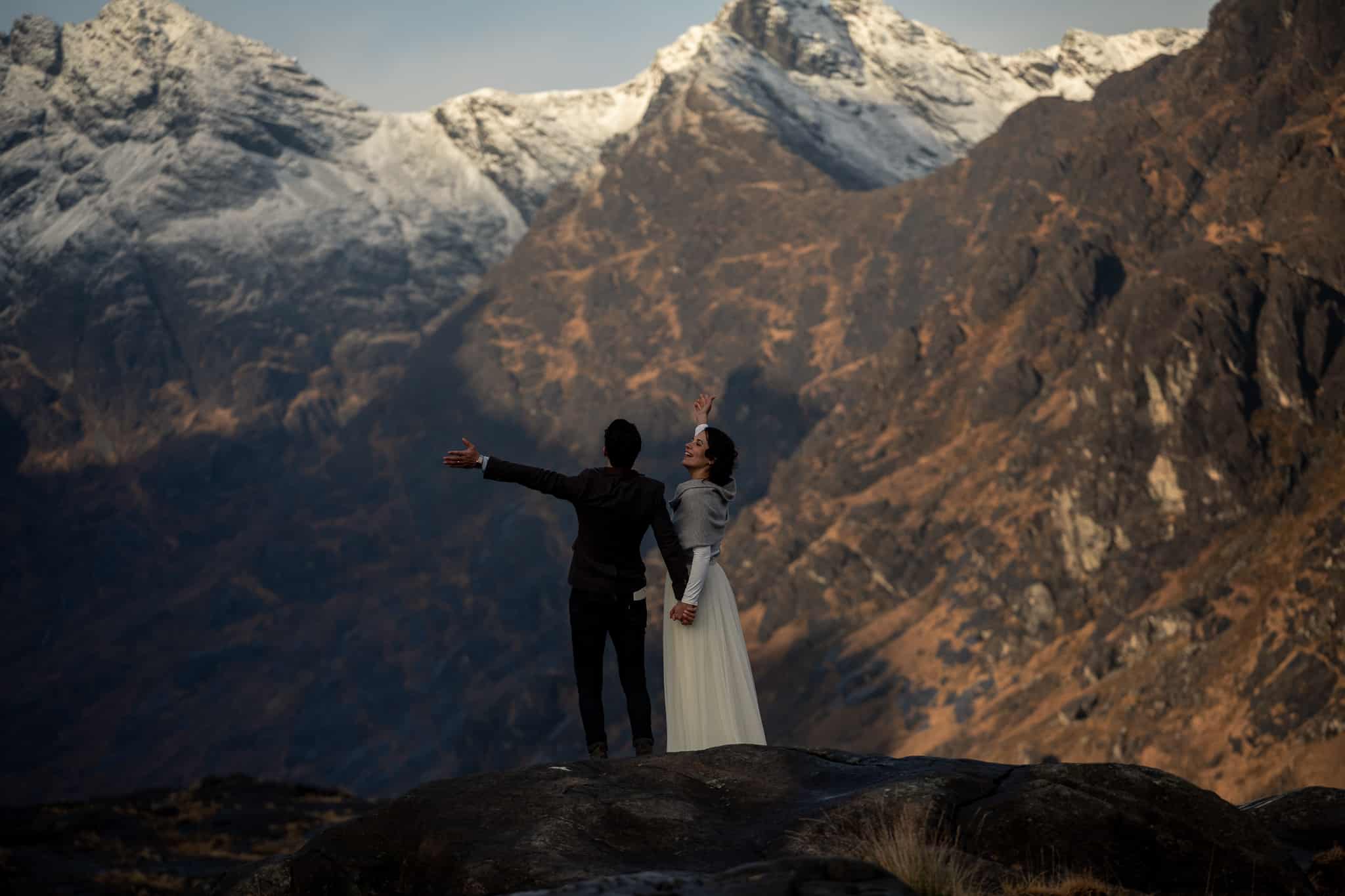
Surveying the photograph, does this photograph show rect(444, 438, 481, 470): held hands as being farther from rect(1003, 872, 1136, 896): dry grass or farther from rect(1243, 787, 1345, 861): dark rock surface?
rect(1243, 787, 1345, 861): dark rock surface

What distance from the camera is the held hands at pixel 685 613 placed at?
15.3 metres

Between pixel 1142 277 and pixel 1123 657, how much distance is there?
3956cm

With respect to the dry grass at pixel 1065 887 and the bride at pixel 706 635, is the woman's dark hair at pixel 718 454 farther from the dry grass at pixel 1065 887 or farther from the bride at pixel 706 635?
the dry grass at pixel 1065 887

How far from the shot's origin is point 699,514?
1546cm

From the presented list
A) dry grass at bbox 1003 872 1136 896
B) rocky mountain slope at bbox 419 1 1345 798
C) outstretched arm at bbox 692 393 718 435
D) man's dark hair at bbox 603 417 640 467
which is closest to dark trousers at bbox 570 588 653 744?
man's dark hair at bbox 603 417 640 467

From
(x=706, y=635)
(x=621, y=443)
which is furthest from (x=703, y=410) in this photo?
(x=706, y=635)

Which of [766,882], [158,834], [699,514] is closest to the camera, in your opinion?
[766,882]

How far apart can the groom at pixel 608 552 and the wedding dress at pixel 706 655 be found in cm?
30

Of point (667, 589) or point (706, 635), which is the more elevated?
point (667, 589)

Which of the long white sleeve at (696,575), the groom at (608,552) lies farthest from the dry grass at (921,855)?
the long white sleeve at (696,575)

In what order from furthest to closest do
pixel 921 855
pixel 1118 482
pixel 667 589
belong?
pixel 1118 482 < pixel 667 589 < pixel 921 855

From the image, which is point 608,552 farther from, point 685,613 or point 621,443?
point 621,443

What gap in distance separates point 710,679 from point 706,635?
469 millimetres

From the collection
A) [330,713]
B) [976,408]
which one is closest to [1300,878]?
[976,408]
